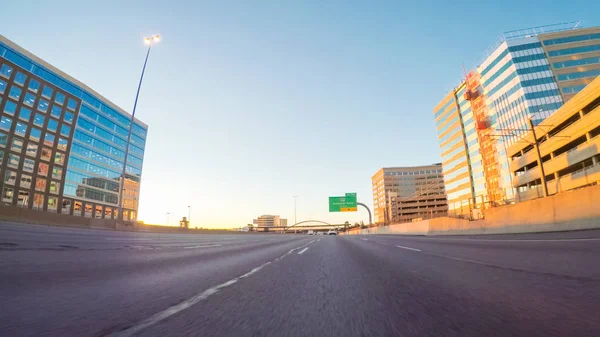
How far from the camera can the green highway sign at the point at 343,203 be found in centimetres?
6084

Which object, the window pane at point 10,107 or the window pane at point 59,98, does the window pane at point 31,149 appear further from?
the window pane at point 59,98

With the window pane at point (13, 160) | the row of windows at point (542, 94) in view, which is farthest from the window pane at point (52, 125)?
the row of windows at point (542, 94)

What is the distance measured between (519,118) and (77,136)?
4511 inches

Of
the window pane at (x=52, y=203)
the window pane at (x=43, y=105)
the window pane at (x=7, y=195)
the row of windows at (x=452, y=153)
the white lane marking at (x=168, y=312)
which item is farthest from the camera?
the row of windows at (x=452, y=153)

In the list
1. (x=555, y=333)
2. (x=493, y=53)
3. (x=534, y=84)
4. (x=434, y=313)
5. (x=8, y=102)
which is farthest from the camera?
(x=493, y=53)

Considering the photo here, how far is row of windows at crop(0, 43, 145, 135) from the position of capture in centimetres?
5436

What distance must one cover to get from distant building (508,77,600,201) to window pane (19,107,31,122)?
89144mm

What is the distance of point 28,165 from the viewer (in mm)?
58719

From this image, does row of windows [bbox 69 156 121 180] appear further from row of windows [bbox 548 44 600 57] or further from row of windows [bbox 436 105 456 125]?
row of windows [bbox 548 44 600 57]

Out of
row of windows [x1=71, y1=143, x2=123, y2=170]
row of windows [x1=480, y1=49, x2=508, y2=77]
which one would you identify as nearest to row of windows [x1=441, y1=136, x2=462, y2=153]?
row of windows [x1=480, y1=49, x2=508, y2=77]

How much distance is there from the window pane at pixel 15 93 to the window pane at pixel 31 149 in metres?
9.26

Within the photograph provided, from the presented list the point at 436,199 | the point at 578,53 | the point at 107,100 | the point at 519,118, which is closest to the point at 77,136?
the point at 107,100

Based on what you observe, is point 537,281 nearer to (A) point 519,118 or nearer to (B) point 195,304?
(B) point 195,304

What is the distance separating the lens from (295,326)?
5.13 feet
